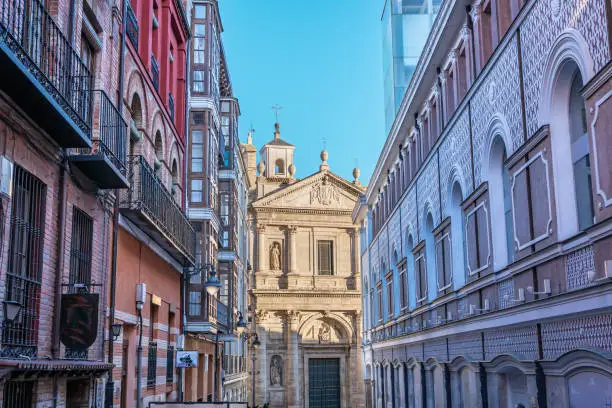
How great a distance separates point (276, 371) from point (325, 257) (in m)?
8.54

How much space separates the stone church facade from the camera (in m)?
55.0

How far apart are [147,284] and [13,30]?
10.2 metres

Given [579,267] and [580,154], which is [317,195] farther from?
[579,267]

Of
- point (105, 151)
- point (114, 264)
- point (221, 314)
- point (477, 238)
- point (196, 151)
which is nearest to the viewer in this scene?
point (105, 151)

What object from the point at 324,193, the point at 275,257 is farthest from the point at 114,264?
the point at 324,193

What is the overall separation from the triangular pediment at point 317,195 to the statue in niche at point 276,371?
409 inches

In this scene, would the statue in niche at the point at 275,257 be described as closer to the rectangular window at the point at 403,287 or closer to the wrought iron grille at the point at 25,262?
the rectangular window at the point at 403,287

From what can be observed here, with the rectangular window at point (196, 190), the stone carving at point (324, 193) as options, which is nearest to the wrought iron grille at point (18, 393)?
the rectangular window at point (196, 190)

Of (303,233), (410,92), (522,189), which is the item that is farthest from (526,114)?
(303,233)

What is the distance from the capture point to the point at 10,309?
927cm

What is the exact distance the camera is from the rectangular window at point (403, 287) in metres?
29.0

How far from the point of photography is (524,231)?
14.2 meters

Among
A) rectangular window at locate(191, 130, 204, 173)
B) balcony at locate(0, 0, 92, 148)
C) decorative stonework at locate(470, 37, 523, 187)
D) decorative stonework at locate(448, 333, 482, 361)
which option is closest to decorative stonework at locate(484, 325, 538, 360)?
decorative stonework at locate(448, 333, 482, 361)

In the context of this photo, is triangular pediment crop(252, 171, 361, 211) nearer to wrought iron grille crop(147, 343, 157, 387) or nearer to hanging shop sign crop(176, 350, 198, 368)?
hanging shop sign crop(176, 350, 198, 368)
